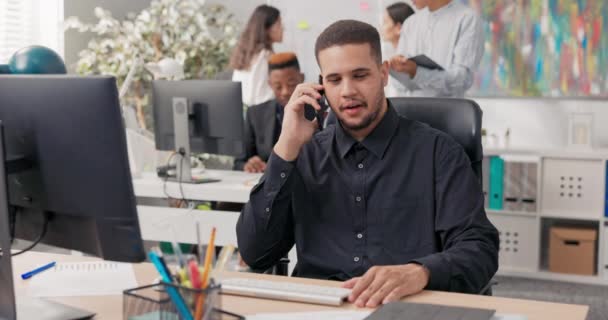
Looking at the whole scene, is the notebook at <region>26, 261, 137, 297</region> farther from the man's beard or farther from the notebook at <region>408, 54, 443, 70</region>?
the notebook at <region>408, 54, 443, 70</region>

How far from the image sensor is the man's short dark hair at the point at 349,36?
1.90 metres

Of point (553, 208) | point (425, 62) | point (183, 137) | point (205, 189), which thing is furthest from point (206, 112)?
point (553, 208)

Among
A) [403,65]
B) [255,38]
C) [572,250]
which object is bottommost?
[572,250]

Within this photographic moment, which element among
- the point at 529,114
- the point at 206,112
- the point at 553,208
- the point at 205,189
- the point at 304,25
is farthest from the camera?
the point at 304,25

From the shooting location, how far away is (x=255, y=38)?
4648mm

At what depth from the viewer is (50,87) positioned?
4.31 ft

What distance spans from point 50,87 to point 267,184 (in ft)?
2.15

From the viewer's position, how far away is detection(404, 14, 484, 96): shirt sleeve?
3861mm

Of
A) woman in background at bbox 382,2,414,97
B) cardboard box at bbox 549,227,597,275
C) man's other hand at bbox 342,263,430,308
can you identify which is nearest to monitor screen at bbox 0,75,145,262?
man's other hand at bbox 342,263,430,308

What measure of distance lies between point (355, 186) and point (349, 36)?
1.20 ft

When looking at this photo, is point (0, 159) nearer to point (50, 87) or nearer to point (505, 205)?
point (50, 87)

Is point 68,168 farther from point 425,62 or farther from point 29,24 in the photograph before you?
point 29,24

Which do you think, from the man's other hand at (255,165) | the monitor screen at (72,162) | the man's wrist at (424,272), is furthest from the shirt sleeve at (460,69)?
the monitor screen at (72,162)

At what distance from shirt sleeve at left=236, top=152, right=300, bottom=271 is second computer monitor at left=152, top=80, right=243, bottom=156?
1.36 meters
